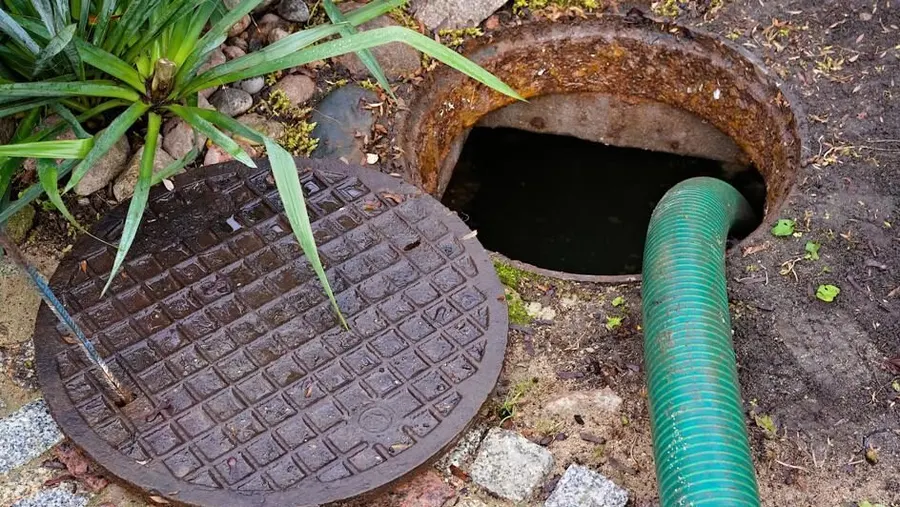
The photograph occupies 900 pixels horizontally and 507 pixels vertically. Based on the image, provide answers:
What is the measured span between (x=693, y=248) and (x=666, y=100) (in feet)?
4.84

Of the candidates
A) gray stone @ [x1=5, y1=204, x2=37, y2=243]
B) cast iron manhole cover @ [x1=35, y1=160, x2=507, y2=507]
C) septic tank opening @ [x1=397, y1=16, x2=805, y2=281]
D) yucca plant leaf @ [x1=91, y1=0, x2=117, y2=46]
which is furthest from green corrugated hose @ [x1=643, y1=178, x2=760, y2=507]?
gray stone @ [x1=5, y1=204, x2=37, y2=243]

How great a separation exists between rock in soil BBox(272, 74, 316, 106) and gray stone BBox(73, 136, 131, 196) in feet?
1.97

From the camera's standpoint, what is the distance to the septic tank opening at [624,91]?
10.8 feet

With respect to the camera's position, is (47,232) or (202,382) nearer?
(202,382)

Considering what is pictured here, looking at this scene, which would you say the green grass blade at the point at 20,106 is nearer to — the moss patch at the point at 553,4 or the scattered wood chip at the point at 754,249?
the moss patch at the point at 553,4

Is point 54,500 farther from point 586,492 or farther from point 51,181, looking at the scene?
point 586,492

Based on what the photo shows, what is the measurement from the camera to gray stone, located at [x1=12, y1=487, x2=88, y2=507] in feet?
7.35

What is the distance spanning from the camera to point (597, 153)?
4.59 meters

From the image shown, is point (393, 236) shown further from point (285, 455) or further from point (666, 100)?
point (666, 100)

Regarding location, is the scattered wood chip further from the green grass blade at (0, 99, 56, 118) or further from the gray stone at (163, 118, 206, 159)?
the green grass blade at (0, 99, 56, 118)

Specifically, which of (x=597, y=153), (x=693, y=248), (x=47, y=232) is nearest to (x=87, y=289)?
(x=47, y=232)

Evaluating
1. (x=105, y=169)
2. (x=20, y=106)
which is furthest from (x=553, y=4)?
(x=20, y=106)

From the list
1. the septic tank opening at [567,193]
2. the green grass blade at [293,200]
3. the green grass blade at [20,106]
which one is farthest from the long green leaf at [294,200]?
the septic tank opening at [567,193]

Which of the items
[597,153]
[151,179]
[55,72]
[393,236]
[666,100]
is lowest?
[597,153]
